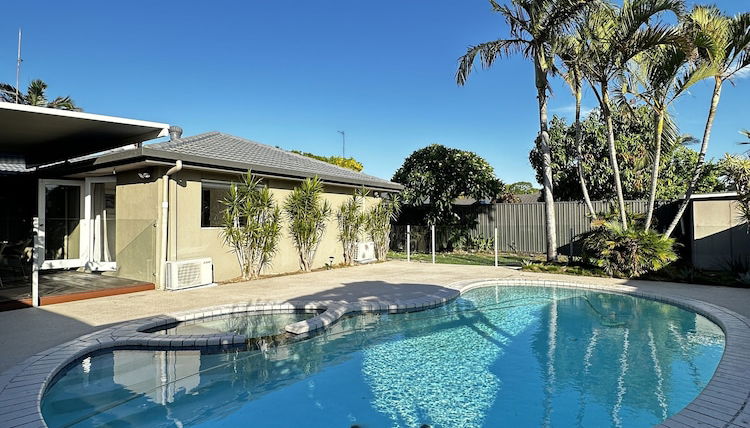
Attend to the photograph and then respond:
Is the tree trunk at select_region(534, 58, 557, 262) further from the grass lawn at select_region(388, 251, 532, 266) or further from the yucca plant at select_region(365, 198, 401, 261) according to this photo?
the yucca plant at select_region(365, 198, 401, 261)

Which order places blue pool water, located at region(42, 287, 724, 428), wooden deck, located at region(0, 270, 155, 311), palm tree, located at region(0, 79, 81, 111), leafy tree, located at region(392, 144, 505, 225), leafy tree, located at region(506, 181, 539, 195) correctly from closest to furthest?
blue pool water, located at region(42, 287, 724, 428) → wooden deck, located at region(0, 270, 155, 311) → leafy tree, located at region(392, 144, 505, 225) → palm tree, located at region(0, 79, 81, 111) → leafy tree, located at region(506, 181, 539, 195)

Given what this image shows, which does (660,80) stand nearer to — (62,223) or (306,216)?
(306,216)

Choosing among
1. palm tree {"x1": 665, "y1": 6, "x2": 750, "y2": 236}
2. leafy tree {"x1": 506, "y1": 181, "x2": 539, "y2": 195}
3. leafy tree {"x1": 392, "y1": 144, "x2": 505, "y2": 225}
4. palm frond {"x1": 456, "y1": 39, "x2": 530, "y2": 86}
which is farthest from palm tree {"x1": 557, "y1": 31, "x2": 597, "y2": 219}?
leafy tree {"x1": 506, "y1": 181, "x2": 539, "y2": 195}

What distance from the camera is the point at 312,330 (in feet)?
21.4

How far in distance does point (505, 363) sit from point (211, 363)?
3963 millimetres

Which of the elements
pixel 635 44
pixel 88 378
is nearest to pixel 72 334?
pixel 88 378

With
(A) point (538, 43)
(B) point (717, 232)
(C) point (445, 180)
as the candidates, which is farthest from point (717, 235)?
(C) point (445, 180)

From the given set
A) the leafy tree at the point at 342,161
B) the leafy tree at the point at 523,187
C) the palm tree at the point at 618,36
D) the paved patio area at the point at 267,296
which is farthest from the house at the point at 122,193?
the leafy tree at the point at 523,187

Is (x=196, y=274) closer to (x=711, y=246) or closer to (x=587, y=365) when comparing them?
(x=587, y=365)

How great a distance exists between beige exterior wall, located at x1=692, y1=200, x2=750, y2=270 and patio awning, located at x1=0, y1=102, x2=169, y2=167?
598 inches

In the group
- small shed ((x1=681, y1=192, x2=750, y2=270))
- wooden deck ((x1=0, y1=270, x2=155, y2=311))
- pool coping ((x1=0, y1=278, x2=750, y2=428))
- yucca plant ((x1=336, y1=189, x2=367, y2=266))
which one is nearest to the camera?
pool coping ((x1=0, y1=278, x2=750, y2=428))

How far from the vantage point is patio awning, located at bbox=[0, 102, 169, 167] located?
262 inches

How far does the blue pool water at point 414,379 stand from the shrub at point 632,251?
436 centimetres

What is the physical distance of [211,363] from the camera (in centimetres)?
527
